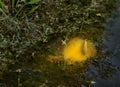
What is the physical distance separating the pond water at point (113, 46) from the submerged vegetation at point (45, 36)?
4.0 inches

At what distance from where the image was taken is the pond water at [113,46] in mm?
4234

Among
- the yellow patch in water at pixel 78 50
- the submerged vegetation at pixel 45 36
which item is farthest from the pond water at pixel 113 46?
the yellow patch in water at pixel 78 50

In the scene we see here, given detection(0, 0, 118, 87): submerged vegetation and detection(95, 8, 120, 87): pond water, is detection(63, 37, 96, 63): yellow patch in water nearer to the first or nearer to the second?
detection(0, 0, 118, 87): submerged vegetation

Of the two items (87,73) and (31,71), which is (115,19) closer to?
(87,73)

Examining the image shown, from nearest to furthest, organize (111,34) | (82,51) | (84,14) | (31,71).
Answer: (31,71) → (82,51) → (111,34) → (84,14)

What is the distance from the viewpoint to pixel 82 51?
183 inches

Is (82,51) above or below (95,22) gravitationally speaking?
below

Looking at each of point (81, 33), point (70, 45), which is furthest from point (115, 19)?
point (70, 45)

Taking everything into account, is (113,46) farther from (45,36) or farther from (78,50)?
(45,36)

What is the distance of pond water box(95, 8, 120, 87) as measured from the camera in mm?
4234

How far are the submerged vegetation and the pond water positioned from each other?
10cm

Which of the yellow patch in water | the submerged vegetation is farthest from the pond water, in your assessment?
the yellow patch in water

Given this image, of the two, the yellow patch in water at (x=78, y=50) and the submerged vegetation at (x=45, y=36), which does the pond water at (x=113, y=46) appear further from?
the yellow patch in water at (x=78, y=50)

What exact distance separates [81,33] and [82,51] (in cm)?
46
